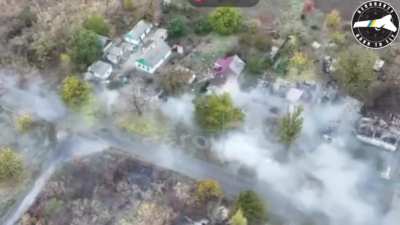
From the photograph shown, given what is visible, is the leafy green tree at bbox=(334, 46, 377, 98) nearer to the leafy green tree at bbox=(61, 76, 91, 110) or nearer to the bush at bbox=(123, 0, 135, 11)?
the bush at bbox=(123, 0, 135, 11)

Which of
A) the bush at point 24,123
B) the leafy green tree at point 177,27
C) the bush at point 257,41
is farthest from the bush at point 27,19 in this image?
the bush at point 257,41

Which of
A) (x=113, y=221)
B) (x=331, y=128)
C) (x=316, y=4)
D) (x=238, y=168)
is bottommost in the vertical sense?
(x=113, y=221)

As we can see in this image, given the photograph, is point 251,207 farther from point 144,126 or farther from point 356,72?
point 356,72

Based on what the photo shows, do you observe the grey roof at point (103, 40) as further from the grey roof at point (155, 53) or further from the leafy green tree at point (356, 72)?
the leafy green tree at point (356, 72)

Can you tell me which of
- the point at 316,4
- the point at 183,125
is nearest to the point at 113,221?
the point at 183,125

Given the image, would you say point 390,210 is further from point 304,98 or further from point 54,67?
point 54,67

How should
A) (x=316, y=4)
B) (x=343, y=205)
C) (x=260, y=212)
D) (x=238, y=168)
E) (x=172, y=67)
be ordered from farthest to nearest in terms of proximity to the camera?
1. (x=316, y=4)
2. (x=172, y=67)
3. (x=238, y=168)
4. (x=343, y=205)
5. (x=260, y=212)

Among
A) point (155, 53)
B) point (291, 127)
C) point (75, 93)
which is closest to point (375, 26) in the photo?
point (291, 127)
